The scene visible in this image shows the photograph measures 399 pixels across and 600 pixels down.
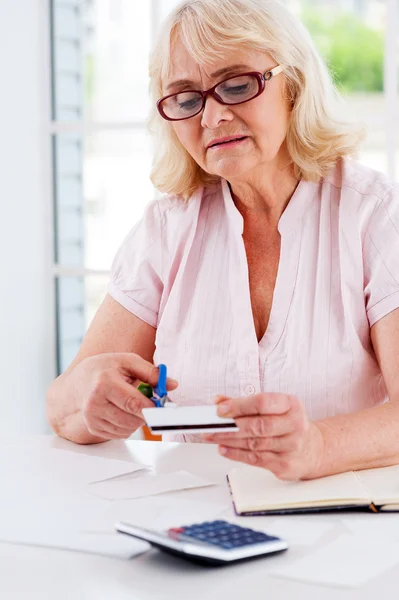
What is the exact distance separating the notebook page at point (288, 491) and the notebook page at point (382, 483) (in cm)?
1

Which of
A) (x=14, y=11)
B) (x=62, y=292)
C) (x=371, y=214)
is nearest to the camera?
(x=371, y=214)

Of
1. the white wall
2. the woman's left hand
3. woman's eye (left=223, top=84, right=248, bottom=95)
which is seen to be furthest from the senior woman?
the white wall

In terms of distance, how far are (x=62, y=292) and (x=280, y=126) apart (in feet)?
7.22

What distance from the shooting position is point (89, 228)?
392cm

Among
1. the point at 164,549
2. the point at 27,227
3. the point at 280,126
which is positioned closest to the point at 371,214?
the point at 280,126

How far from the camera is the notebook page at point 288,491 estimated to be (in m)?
1.21

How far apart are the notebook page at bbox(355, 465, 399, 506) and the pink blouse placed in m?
0.37

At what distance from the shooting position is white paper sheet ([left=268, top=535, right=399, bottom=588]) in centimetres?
98

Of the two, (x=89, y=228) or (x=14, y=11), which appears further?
(x=89, y=228)

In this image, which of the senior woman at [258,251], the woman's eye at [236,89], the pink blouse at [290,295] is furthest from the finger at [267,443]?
the woman's eye at [236,89]

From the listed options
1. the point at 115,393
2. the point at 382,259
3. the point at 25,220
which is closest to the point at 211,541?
the point at 115,393

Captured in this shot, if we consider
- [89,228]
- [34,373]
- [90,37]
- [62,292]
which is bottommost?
[34,373]

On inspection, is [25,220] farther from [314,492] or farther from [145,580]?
[145,580]

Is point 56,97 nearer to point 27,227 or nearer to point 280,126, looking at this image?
point 27,227
